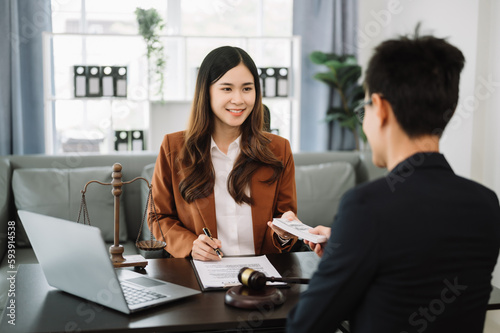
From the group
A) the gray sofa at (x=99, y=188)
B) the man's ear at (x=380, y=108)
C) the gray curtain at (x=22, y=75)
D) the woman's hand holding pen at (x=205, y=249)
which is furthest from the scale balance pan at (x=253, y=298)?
the gray curtain at (x=22, y=75)

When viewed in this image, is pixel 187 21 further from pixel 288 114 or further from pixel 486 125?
pixel 486 125

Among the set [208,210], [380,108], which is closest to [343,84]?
[208,210]

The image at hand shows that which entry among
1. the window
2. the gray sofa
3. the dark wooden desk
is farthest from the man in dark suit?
the window

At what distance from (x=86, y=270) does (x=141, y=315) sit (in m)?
0.17

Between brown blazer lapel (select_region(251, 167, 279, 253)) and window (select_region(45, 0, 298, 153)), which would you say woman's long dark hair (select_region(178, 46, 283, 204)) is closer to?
brown blazer lapel (select_region(251, 167, 279, 253))

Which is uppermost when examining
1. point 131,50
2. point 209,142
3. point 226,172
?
point 131,50

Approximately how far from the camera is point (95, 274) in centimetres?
123

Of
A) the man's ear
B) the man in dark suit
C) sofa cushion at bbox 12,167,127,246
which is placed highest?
the man's ear

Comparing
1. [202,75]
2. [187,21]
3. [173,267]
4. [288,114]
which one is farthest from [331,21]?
[173,267]

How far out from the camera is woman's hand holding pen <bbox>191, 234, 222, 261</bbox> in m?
1.67

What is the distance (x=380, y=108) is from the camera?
103 centimetres

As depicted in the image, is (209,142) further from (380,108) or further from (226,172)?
(380,108)

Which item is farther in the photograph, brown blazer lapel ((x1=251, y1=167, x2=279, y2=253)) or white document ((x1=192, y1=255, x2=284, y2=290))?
brown blazer lapel ((x1=251, y1=167, x2=279, y2=253))

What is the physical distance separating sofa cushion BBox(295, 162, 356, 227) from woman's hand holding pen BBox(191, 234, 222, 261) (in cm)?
188
